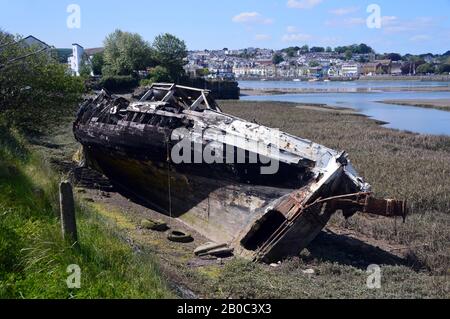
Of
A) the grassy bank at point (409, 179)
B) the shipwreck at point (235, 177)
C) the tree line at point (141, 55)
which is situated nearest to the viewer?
the shipwreck at point (235, 177)

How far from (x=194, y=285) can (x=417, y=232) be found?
207 inches

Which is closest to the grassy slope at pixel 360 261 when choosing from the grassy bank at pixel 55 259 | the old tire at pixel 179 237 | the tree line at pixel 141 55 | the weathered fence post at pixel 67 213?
the old tire at pixel 179 237

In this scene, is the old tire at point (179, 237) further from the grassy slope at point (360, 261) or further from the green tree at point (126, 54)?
the green tree at point (126, 54)

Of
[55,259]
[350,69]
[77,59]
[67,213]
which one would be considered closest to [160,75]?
[77,59]

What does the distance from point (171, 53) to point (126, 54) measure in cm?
606

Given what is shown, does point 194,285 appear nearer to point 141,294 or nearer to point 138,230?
point 141,294

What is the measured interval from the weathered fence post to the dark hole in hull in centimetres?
399

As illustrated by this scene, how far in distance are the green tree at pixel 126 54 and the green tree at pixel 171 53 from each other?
1.33 meters

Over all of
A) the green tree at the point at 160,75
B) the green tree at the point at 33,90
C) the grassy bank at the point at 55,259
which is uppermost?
the green tree at the point at 160,75

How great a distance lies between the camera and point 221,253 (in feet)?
30.7

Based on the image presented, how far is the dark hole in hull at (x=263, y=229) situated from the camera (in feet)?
30.8

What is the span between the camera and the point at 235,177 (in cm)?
→ 1028

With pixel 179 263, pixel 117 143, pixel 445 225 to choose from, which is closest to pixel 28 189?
pixel 179 263

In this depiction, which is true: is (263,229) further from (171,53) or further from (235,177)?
(171,53)
